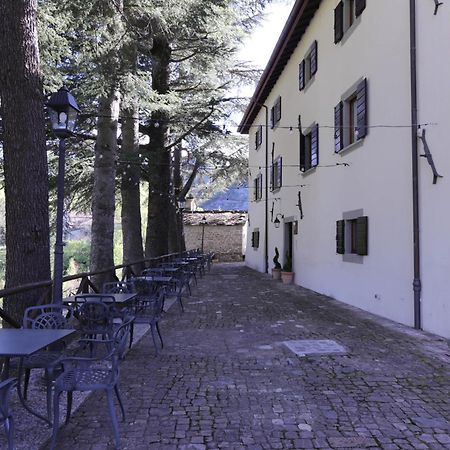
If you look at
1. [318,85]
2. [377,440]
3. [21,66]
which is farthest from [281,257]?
[377,440]

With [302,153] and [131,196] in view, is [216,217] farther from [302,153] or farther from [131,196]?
[131,196]

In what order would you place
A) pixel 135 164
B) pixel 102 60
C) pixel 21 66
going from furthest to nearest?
pixel 135 164 → pixel 102 60 → pixel 21 66

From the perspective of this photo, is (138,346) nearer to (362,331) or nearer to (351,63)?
(362,331)

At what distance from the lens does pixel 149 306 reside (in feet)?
24.6

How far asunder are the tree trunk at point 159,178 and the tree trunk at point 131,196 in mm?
2016

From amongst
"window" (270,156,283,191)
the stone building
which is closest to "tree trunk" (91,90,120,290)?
"window" (270,156,283,191)

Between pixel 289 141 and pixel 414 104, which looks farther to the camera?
pixel 289 141

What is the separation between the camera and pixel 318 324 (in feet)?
26.5

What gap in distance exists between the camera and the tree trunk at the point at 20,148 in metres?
5.75

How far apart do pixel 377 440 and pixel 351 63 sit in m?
8.80

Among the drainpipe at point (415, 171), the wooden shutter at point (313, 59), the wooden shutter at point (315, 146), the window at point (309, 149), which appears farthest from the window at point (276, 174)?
the drainpipe at point (415, 171)

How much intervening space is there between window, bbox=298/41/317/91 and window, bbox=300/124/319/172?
1508 mm

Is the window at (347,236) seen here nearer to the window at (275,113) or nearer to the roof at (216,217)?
the window at (275,113)

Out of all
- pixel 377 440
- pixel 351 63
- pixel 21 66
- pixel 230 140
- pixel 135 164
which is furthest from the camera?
pixel 230 140
